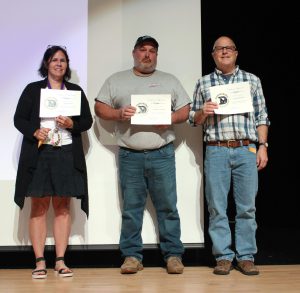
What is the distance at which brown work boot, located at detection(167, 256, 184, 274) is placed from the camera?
10.4 ft

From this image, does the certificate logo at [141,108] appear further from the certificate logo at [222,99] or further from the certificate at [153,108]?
the certificate logo at [222,99]

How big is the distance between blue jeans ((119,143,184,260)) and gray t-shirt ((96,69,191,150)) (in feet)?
0.24

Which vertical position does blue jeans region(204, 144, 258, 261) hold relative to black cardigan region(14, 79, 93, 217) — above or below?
below

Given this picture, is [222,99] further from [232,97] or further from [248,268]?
[248,268]

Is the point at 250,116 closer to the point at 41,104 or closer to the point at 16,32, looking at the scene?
the point at 41,104

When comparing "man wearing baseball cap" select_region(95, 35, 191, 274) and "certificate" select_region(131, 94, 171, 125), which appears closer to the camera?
"certificate" select_region(131, 94, 171, 125)

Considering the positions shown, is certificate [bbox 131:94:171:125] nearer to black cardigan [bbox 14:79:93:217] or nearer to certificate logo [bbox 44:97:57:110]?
black cardigan [bbox 14:79:93:217]

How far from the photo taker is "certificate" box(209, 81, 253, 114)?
3.09 meters

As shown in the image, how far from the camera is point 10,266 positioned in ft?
11.3

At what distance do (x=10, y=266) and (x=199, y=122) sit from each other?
1.72 m

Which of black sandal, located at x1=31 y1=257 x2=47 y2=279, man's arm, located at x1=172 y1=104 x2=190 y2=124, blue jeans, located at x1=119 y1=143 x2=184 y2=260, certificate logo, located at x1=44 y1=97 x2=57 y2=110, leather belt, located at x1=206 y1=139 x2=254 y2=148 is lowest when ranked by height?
black sandal, located at x1=31 y1=257 x2=47 y2=279

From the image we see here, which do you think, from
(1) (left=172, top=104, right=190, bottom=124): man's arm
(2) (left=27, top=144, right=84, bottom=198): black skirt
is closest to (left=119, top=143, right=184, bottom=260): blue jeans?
(1) (left=172, top=104, right=190, bottom=124): man's arm

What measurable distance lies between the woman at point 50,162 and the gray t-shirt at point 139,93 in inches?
8.6

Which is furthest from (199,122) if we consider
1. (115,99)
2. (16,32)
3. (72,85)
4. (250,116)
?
(16,32)
